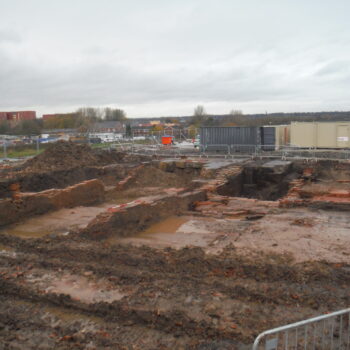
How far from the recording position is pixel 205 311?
16.3ft

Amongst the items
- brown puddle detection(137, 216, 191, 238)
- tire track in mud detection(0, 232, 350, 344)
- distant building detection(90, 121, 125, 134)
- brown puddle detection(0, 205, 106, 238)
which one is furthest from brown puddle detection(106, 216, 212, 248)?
distant building detection(90, 121, 125, 134)

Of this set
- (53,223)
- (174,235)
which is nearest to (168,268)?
(174,235)

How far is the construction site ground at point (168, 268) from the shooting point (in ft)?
15.4

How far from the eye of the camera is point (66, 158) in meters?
20.2

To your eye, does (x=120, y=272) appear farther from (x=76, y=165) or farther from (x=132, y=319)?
(x=76, y=165)

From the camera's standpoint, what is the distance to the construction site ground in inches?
185

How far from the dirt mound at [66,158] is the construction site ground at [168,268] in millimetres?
6889

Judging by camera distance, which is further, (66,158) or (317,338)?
(66,158)

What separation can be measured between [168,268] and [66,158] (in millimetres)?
15033

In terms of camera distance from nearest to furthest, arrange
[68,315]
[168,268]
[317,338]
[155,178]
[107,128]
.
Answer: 1. [317,338]
2. [68,315]
3. [168,268]
4. [155,178]
5. [107,128]

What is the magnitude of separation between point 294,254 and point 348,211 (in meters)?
4.46

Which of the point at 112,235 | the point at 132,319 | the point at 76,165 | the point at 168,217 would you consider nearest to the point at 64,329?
the point at 132,319

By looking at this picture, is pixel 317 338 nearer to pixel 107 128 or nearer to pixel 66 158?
pixel 66 158

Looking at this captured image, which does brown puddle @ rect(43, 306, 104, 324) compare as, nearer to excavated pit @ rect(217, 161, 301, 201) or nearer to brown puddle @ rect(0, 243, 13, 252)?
brown puddle @ rect(0, 243, 13, 252)
